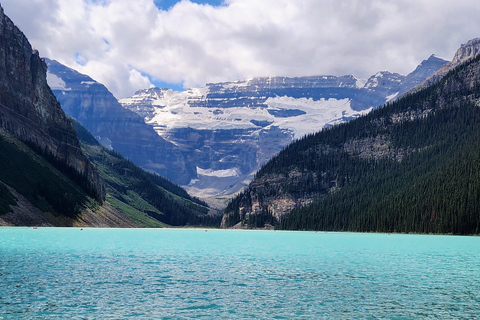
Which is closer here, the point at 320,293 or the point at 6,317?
the point at 6,317

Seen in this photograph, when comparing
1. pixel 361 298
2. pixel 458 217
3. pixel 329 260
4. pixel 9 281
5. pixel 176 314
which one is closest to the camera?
pixel 176 314

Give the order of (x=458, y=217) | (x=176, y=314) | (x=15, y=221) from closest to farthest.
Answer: (x=176, y=314), (x=15, y=221), (x=458, y=217)

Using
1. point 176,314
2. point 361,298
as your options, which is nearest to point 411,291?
point 361,298

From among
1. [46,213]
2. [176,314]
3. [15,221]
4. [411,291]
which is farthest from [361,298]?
[46,213]

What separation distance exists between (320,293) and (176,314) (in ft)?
50.8

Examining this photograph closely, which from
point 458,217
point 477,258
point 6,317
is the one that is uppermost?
point 458,217

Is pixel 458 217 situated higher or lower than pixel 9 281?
higher

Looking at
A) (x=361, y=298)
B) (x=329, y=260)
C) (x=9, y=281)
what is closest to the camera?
(x=361, y=298)

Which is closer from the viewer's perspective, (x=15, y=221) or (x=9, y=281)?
(x=9, y=281)

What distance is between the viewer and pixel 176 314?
37.4 metres

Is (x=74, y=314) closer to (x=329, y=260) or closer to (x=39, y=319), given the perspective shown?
(x=39, y=319)

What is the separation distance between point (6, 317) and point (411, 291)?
118 feet

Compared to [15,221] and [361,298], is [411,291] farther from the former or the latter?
[15,221]

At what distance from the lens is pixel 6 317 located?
3459cm
